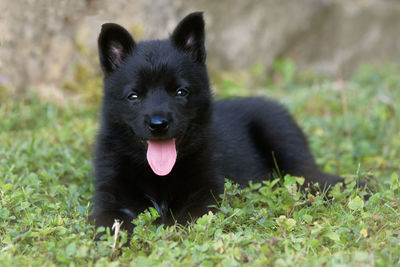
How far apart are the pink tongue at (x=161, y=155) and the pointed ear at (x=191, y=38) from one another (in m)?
0.67

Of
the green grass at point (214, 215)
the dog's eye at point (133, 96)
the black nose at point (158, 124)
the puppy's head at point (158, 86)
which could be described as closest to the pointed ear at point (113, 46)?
the puppy's head at point (158, 86)

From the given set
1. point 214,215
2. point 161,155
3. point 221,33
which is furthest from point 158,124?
point 221,33

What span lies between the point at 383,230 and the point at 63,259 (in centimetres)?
178

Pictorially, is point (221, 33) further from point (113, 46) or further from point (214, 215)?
point (214, 215)

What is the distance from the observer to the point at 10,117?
5.35 metres

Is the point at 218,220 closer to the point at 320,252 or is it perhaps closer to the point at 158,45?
the point at 320,252

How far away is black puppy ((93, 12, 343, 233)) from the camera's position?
10.6 feet

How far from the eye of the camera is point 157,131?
3.12 meters

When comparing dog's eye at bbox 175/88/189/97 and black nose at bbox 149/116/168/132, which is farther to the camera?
dog's eye at bbox 175/88/189/97

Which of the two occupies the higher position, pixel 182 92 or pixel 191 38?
pixel 191 38

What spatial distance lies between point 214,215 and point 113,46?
135cm

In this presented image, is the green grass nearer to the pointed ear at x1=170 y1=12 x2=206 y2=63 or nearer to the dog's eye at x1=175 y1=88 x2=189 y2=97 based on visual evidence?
the dog's eye at x1=175 y1=88 x2=189 y2=97

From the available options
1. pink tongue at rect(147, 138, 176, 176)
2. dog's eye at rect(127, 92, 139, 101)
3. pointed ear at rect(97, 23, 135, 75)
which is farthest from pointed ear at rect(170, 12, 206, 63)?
pink tongue at rect(147, 138, 176, 176)

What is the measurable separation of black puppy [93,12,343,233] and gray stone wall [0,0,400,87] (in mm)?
2895
